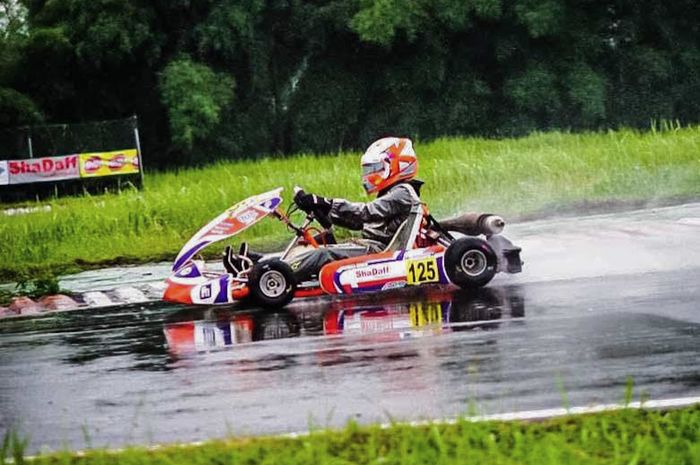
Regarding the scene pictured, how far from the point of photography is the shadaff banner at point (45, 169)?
97.3 ft

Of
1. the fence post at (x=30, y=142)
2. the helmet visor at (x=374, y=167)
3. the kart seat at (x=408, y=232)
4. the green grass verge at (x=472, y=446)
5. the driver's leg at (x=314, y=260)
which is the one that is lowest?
the green grass verge at (x=472, y=446)

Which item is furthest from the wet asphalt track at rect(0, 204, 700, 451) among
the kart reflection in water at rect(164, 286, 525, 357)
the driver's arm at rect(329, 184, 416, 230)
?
the driver's arm at rect(329, 184, 416, 230)

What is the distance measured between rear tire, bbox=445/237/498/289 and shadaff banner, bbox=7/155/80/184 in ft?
60.7

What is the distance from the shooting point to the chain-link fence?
2945cm

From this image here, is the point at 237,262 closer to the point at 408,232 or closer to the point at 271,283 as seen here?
the point at 271,283

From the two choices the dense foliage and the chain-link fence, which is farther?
the dense foliage

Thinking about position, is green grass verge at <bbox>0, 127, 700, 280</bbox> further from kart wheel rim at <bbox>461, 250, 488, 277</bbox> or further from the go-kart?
kart wheel rim at <bbox>461, 250, 488, 277</bbox>

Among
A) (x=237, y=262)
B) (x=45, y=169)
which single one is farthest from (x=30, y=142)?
(x=237, y=262)

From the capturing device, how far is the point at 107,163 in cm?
2961

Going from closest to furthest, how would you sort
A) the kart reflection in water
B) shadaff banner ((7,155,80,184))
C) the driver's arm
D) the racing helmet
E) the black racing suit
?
the kart reflection in water
the black racing suit
the driver's arm
the racing helmet
shadaff banner ((7,155,80,184))

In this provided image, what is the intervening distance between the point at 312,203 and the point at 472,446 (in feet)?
19.5

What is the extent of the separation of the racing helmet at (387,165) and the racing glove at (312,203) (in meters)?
0.49

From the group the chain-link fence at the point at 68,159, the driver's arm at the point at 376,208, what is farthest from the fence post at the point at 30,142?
the driver's arm at the point at 376,208

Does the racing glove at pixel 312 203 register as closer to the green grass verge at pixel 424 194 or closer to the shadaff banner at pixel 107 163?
the green grass verge at pixel 424 194
